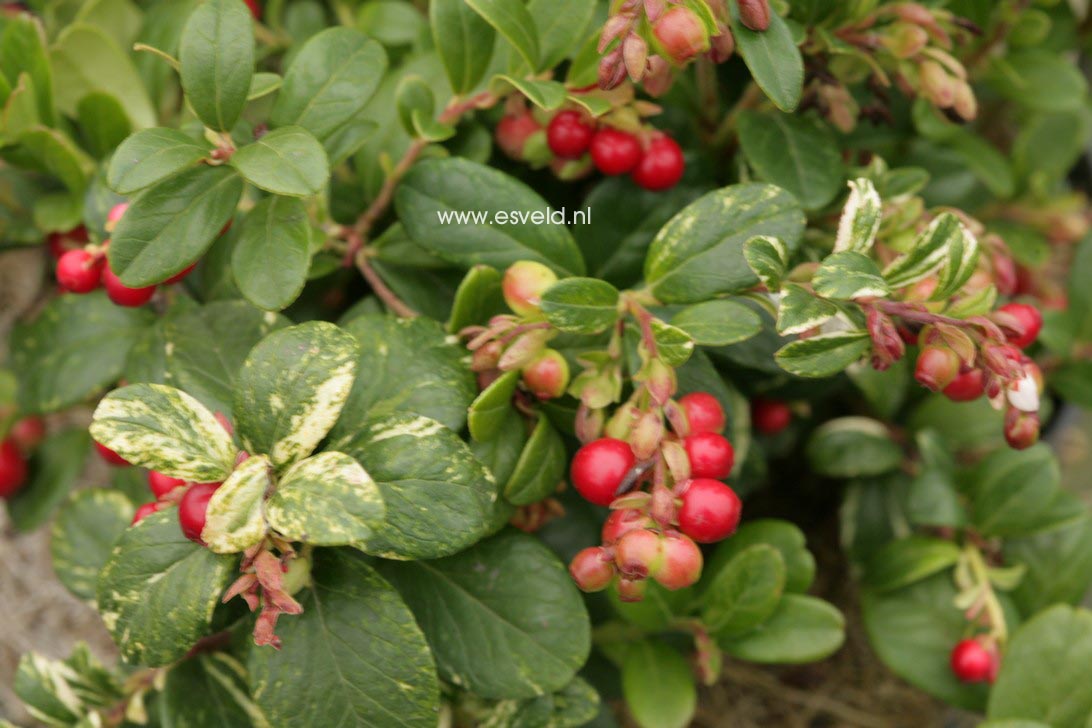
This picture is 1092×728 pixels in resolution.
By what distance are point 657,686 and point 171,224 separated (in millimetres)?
735

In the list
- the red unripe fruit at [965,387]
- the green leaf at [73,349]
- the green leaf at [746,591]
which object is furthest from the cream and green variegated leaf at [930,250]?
the green leaf at [73,349]

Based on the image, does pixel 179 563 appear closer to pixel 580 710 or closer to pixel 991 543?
pixel 580 710

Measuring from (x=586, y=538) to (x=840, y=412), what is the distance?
68cm

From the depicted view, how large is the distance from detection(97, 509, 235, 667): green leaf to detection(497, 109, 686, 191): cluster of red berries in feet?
1.79

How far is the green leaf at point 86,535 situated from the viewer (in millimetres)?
1105

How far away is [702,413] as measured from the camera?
853 mm

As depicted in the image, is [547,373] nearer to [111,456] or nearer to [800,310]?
[800,310]

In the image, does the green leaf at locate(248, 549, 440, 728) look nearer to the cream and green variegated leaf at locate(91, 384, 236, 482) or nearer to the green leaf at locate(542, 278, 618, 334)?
the cream and green variegated leaf at locate(91, 384, 236, 482)

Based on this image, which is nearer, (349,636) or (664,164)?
(349,636)

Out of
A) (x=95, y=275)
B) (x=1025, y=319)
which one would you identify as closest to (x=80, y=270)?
(x=95, y=275)

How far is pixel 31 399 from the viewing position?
44.6 inches

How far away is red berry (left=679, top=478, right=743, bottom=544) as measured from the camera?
0.76 metres

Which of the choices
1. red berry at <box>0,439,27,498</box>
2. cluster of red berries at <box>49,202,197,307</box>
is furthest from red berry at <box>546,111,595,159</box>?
red berry at <box>0,439,27,498</box>

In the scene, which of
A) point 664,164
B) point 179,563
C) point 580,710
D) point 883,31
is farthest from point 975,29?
point 179,563
